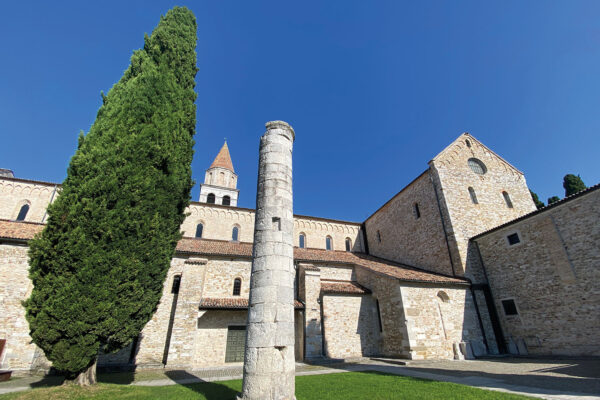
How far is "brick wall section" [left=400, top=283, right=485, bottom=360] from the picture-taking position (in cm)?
1252

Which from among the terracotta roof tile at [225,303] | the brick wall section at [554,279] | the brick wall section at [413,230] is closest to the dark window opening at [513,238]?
the brick wall section at [554,279]

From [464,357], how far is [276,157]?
1353cm

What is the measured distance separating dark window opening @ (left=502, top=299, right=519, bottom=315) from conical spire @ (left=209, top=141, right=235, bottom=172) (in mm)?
27909

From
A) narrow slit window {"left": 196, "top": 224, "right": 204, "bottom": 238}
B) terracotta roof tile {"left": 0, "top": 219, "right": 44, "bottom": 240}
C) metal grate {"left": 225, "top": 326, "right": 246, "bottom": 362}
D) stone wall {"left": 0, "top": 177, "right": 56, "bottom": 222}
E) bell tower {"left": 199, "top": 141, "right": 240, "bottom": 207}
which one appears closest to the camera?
terracotta roof tile {"left": 0, "top": 219, "right": 44, "bottom": 240}

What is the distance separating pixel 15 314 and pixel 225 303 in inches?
367

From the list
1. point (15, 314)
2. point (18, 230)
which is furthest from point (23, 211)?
point (15, 314)

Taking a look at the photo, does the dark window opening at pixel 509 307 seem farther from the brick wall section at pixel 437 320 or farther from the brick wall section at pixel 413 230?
the brick wall section at pixel 413 230

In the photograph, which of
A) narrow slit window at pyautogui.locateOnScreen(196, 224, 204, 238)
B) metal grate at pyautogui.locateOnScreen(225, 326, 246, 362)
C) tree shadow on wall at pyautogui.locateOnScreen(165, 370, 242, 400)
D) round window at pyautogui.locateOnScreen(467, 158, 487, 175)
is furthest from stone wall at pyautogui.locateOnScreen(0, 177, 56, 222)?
round window at pyautogui.locateOnScreen(467, 158, 487, 175)

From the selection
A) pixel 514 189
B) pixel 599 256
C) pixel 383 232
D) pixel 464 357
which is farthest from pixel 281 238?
pixel 514 189

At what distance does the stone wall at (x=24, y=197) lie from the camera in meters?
18.5

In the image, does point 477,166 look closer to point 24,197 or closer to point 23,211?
point 24,197

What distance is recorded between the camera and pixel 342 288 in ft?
52.3

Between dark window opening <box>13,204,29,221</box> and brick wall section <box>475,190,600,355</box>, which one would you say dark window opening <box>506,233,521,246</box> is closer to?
brick wall section <box>475,190,600,355</box>

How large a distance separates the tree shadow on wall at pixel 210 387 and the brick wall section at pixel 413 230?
13.8 m
